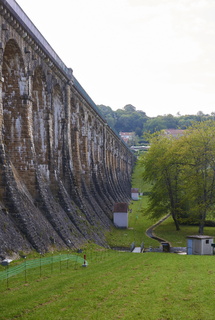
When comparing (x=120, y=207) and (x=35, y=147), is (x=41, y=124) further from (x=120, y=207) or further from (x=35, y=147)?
(x=120, y=207)

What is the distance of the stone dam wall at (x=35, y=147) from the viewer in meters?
18.5

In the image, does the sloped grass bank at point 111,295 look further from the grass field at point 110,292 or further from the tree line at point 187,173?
the tree line at point 187,173

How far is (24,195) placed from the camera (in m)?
21.0

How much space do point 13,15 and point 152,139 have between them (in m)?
29.7

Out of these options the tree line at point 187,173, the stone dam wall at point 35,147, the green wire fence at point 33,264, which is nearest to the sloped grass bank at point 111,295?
the green wire fence at point 33,264

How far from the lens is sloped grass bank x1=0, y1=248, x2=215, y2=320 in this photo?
9875 millimetres

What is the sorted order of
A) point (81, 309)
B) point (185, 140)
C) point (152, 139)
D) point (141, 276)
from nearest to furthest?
1. point (81, 309)
2. point (141, 276)
3. point (185, 140)
4. point (152, 139)

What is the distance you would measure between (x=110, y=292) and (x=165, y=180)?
31.5m

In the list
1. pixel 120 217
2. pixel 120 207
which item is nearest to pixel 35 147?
pixel 120 217

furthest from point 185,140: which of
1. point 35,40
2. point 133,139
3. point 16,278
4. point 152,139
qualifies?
point 133,139

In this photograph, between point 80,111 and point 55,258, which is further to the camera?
point 80,111

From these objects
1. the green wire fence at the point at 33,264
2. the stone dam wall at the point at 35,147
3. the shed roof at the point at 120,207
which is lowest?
the shed roof at the point at 120,207

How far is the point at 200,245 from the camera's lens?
25.9 meters

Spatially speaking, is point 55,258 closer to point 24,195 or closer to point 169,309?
point 24,195
